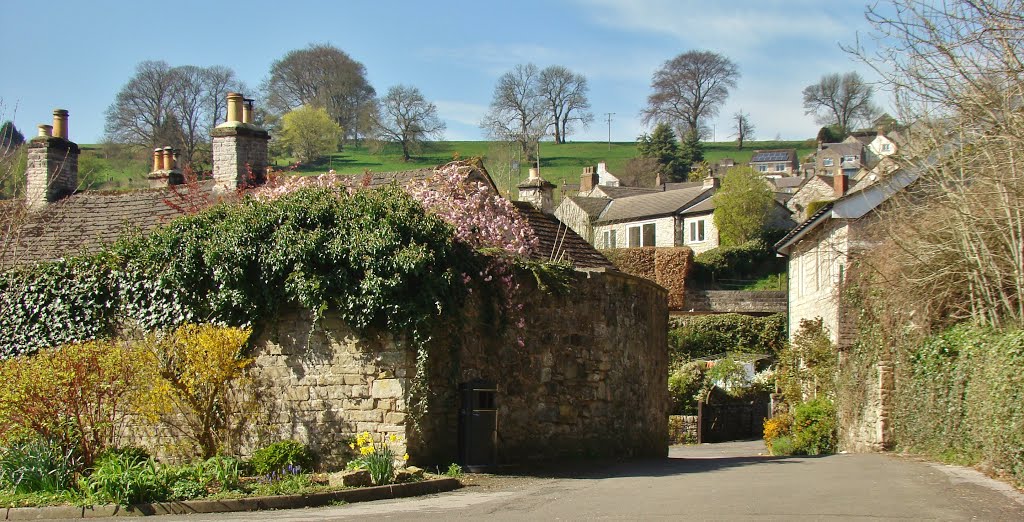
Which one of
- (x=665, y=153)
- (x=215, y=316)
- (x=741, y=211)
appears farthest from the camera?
(x=665, y=153)

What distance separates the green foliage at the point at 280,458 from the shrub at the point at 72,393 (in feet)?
6.56

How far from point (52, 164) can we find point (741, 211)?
140 ft

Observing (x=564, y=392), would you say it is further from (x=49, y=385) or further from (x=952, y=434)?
(x=49, y=385)

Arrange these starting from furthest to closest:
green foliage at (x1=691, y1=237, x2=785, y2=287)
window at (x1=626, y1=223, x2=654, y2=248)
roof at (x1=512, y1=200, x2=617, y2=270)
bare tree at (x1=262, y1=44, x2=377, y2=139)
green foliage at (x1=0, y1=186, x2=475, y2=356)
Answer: bare tree at (x1=262, y1=44, x2=377, y2=139)
window at (x1=626, y1=223, x2=654, y2=248)
green foliage at (x1=691, y1=237, x2=785, y2=287)
roof at (x1=512, y1=200, x2=617, y2=270)
green foliage at (x1=0, y1=186, x2=475, y2=356)

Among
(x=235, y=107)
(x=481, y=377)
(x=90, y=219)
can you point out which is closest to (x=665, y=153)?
(x=235, y=107)

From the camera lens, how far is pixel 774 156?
111375mm

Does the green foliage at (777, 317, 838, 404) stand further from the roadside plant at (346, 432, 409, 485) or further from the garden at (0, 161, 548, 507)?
the roadside plant at (346, 432, 409, 485)

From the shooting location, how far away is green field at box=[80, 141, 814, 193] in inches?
2366

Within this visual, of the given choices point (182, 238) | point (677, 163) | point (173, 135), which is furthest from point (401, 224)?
point (677, 163)

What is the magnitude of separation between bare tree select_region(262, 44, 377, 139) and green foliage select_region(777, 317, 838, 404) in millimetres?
63791

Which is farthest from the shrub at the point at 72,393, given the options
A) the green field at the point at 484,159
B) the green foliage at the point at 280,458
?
the green field at the point at 484,159

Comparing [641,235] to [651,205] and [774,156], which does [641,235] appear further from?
[774,156]

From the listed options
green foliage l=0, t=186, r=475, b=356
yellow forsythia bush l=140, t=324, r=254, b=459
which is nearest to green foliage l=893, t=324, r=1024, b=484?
green foliage l=0, t=186, r=475, b=356

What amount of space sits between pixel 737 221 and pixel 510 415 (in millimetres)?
45136
